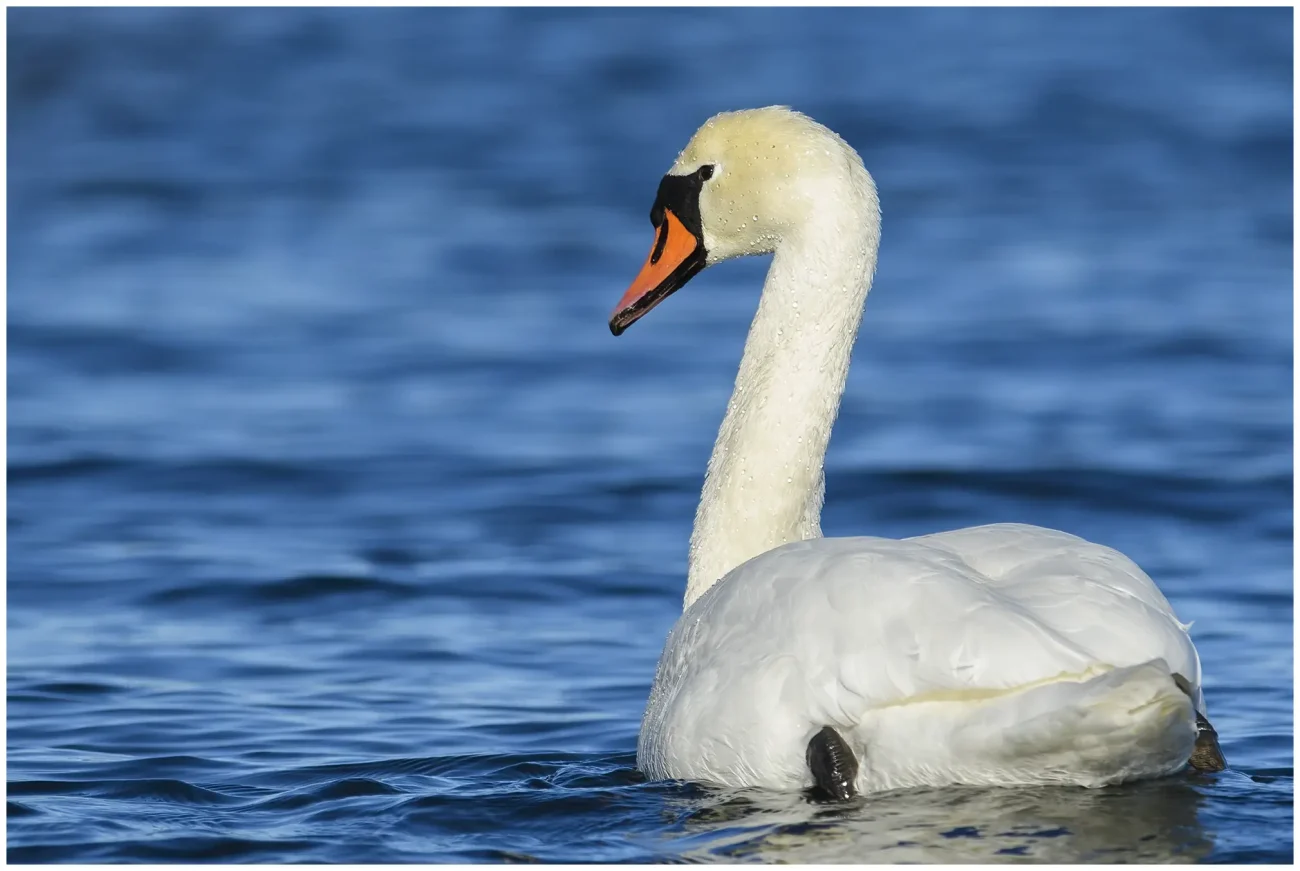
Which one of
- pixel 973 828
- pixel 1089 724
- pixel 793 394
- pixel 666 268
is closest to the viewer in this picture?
pixel 1089 724

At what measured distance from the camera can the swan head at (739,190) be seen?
299 inches

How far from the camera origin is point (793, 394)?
7691mm

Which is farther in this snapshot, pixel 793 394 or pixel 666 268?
pixel 666 268

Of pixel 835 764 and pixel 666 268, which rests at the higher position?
pixel 666 268

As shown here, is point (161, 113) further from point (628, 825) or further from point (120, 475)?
point (628, 825)

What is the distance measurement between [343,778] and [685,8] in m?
27.1

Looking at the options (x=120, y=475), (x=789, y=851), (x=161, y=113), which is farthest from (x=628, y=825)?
(x=161, y=113)

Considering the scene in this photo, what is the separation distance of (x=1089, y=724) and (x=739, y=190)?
9.08 feet

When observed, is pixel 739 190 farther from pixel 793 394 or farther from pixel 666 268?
pixel 793 394

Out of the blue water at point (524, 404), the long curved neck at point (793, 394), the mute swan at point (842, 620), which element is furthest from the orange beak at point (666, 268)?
the blue water at point (524, 404)

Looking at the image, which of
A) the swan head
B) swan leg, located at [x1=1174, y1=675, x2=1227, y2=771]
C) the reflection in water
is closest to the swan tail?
the reflection in water

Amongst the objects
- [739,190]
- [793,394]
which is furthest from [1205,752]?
[739,190]

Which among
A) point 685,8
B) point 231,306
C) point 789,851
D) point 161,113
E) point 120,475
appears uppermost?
point 685,8

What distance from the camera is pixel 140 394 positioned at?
585 inches
